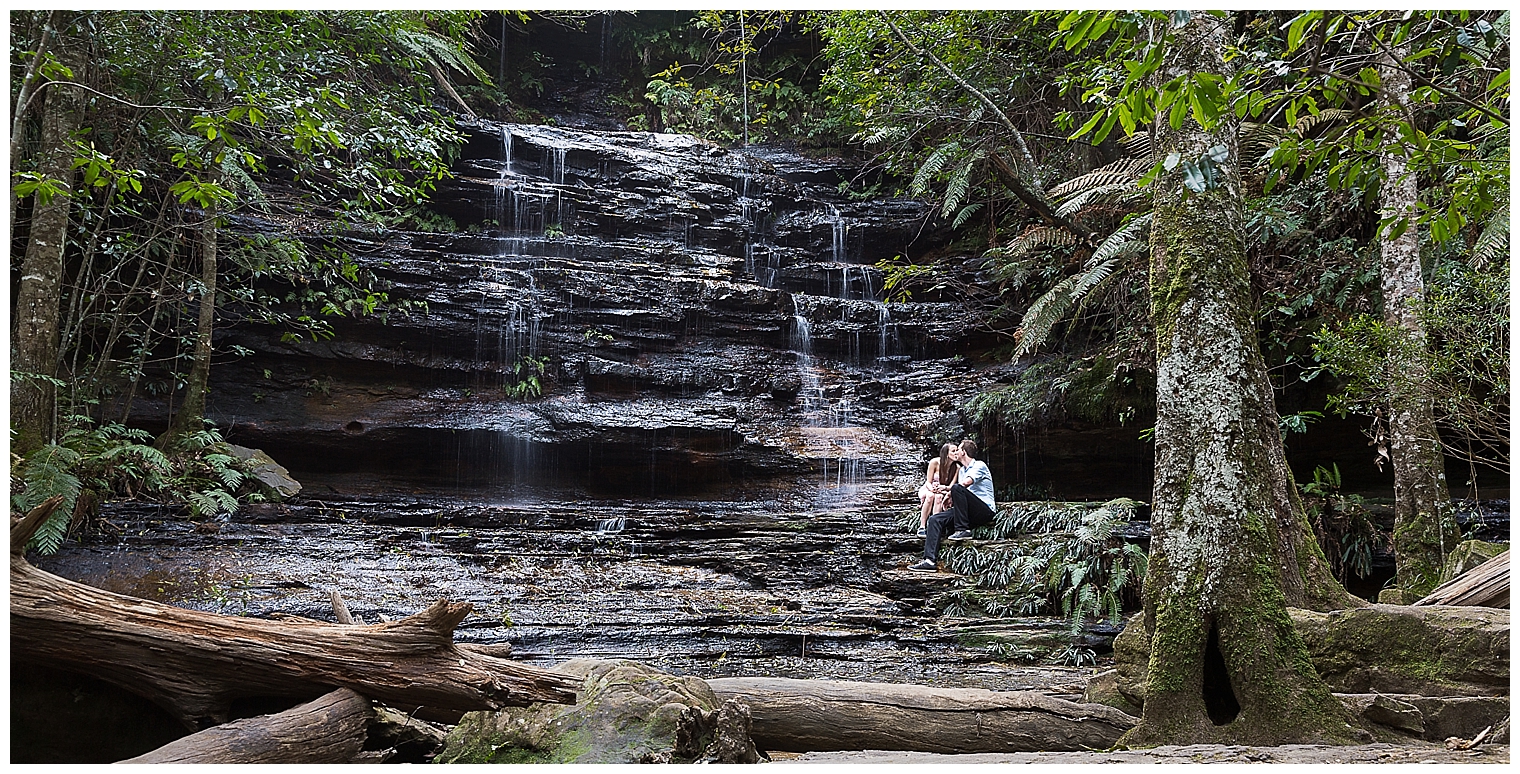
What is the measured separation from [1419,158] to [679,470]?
1145cm

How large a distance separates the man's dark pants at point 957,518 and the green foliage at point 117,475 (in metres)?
7.49

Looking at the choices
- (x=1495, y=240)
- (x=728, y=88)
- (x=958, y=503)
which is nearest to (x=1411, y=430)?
(x=1495, y=240)

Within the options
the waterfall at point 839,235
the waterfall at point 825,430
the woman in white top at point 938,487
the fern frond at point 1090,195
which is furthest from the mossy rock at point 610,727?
the waterfall at point 839,235

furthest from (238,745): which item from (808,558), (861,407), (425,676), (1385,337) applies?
(861,407)

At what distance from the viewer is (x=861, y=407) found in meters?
14.6

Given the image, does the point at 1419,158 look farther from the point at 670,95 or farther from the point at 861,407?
the point at 670,95

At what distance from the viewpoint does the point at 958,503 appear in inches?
350

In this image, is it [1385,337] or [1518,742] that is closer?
[1518,742]

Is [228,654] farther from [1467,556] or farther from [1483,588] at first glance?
[1467,556]

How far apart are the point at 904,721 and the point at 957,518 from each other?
16.8 ft

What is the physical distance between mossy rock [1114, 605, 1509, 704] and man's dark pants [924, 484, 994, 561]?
3.83 meters

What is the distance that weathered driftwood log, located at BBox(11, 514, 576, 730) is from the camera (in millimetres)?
3303

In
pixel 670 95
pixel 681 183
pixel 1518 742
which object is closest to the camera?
pixel 1518 742

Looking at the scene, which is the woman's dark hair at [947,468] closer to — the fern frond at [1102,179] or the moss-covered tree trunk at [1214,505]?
the fern frond at [1102,179]
